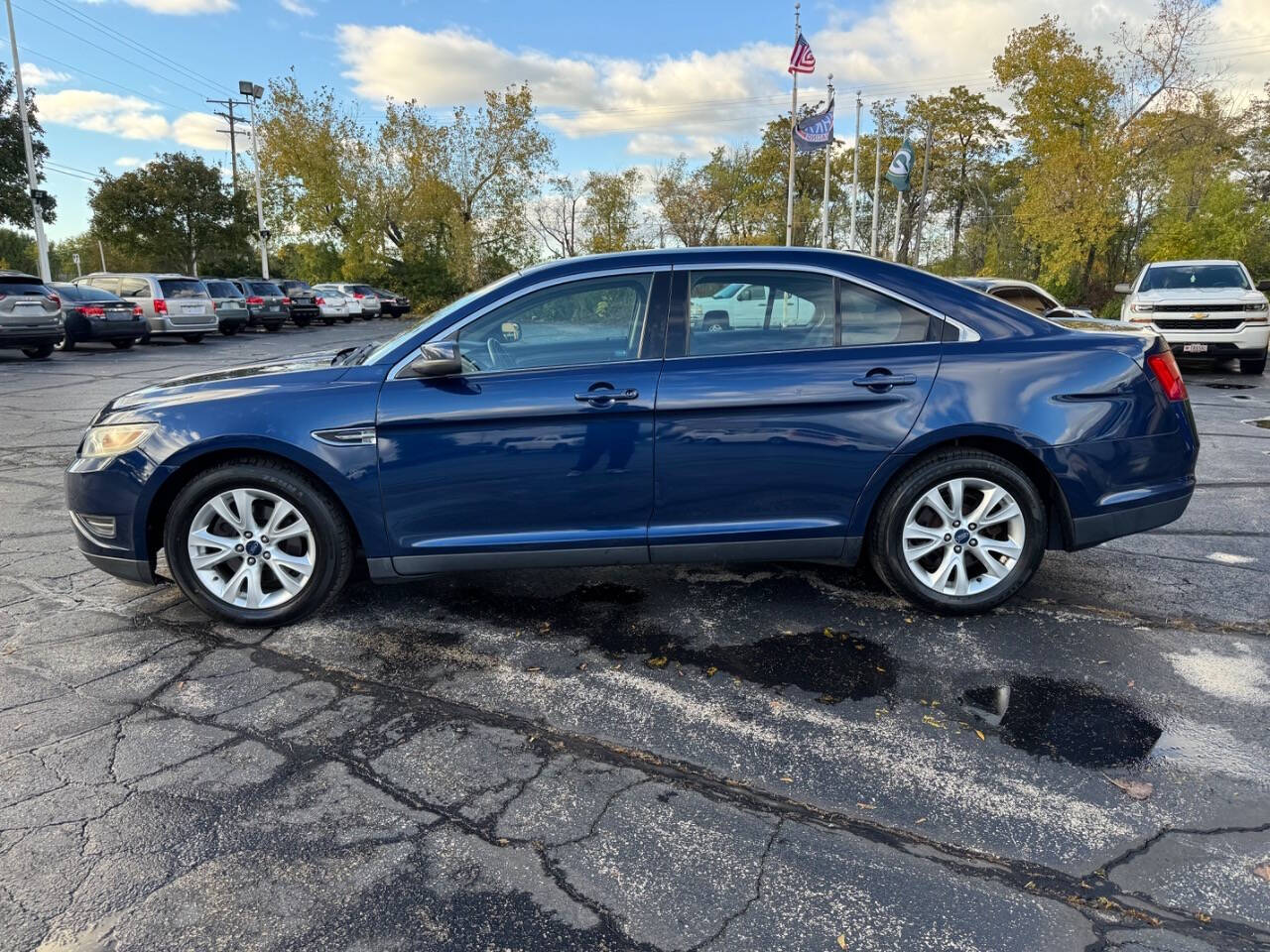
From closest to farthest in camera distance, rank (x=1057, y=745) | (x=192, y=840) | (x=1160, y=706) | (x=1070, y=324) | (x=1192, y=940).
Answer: (x=1192, y=940), (x=192, y=840), (x=1057, y=745), (x=1160, y=706), (x=1070, y=324)

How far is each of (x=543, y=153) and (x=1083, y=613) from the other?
1808 inches

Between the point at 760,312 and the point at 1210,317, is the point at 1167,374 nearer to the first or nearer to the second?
the point at 760,312

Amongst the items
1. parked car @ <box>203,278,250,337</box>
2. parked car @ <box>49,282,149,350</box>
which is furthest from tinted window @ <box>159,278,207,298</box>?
parked car @ <box>203,278,250,337</box>

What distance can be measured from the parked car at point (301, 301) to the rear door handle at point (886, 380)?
1221 inches

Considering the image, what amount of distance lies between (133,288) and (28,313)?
4.98 m

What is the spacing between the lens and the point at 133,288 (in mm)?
20344

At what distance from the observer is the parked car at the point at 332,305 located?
3303 cm

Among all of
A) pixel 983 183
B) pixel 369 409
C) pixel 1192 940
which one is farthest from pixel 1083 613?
pixel 983 183

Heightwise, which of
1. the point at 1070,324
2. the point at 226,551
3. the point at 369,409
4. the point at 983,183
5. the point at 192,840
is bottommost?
the point at 192,840

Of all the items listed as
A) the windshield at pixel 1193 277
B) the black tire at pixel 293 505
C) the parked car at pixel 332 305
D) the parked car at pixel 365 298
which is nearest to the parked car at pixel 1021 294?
the windshield at pixel 1193 277

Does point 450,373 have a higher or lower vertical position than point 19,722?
higher

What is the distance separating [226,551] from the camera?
376cm

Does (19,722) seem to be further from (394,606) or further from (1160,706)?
(1160,706)

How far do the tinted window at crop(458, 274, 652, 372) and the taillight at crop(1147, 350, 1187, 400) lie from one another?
237cm
